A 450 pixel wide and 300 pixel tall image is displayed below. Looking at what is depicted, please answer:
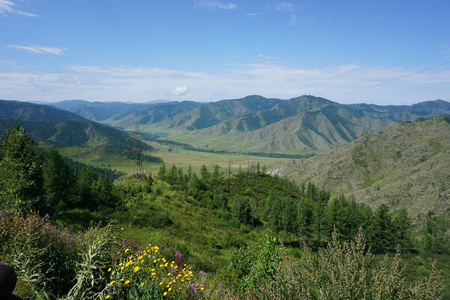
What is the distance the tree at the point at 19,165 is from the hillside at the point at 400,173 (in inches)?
5362

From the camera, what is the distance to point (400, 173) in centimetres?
15062

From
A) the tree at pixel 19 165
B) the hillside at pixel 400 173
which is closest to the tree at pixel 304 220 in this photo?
the tree at pixel 19 165

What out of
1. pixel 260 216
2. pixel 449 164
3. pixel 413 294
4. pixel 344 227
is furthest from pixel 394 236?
pixel 449 164

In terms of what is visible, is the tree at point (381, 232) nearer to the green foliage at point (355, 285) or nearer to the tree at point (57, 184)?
the tree at point (57, 184)

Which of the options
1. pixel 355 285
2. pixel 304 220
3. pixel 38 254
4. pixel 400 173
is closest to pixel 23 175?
pixel 38 254

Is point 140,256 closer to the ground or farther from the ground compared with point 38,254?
closer to the ground

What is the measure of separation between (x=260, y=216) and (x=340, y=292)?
74034 mm

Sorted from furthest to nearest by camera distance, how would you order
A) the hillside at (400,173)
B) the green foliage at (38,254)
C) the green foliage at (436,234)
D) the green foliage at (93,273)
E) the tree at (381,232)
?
1. the hillside at (400,173)
2. the green foliage at (436,234)
3. the tree at (381,232)
4. the green foliage at (38,254)
5. the green foliage at (93,273)

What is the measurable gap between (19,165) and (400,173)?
185m

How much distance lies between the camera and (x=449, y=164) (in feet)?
412

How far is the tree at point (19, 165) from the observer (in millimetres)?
15523

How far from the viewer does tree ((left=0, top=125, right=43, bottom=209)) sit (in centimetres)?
1552

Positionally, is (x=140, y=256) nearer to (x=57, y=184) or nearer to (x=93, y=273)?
(x=93, y=273)

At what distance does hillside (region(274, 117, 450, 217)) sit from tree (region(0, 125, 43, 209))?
447 ft
